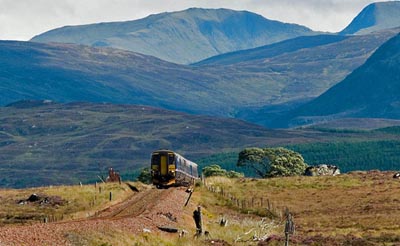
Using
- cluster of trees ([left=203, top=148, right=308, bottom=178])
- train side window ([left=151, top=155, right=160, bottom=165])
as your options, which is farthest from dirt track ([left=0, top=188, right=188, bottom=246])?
cluster of trees ([left=203, top=148, right=308, bottom=178])

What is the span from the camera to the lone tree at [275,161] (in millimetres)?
137725

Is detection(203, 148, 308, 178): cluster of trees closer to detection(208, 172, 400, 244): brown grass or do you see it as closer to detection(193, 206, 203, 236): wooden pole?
detection(208, 172, 400, 244): brown grass

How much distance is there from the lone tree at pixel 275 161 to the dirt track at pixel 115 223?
6812 centimetres

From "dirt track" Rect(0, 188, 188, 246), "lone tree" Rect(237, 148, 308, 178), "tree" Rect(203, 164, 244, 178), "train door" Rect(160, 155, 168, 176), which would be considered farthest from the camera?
"tree" Rect(203, 164, 244, 178)

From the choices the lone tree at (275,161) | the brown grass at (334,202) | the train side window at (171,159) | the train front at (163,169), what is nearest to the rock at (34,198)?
the train front at (163,169)

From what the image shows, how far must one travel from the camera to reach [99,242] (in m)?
38.9

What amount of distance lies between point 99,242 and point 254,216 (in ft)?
107

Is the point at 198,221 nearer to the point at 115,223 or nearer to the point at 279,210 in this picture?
the point at 115,223

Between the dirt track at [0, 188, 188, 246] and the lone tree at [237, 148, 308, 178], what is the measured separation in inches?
2682

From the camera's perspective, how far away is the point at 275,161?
5630 inches

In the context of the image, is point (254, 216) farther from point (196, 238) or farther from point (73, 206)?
point (196, 238)

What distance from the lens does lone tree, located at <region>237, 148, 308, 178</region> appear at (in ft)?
452

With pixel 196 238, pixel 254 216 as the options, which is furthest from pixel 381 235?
pixel 254 216

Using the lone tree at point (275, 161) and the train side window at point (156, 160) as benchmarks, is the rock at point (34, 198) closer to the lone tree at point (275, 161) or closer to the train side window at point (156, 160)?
the train side window at point (156, 160)
